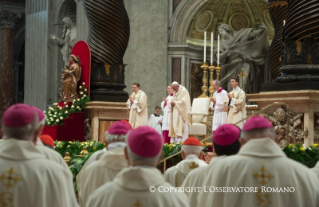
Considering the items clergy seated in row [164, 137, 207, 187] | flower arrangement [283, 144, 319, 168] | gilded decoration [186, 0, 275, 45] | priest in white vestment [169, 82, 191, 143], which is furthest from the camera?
gilded decoration [186, 0, 275, 45]

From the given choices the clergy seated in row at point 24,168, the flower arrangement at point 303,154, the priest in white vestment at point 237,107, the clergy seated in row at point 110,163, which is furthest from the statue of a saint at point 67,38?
the clergy seated in row at point 24,168

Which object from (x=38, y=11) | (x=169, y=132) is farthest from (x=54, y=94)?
(x=169, y=132)

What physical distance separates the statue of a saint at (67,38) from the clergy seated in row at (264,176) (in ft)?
64.5

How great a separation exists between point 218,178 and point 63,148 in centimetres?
594

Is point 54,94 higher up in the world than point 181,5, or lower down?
lower down

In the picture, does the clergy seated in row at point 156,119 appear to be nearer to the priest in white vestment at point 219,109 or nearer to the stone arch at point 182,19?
the stone arch at point 182,19

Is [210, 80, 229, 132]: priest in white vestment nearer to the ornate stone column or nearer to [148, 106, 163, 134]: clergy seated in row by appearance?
the ornate stone column

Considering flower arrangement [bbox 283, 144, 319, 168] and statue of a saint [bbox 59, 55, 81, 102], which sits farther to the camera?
statue of a saint [bbox 59, 55, 81, 102]

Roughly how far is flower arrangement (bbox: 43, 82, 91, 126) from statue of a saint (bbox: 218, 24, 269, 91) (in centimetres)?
768

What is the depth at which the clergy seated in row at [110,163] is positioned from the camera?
4.75 metres

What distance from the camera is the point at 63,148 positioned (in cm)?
954

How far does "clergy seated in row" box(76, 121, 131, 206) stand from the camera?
475cm

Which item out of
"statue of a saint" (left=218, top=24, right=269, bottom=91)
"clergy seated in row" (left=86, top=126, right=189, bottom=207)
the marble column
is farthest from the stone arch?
"clergy seated in row" (left=86, top=126, right=189, bottom=207)

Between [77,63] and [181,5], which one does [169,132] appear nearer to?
[77,63]
